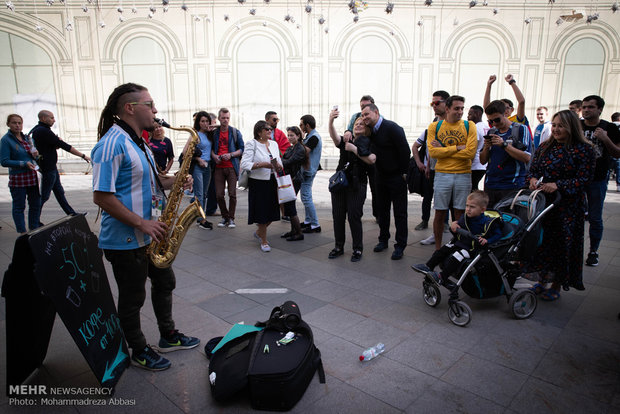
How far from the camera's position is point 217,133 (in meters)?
7.02

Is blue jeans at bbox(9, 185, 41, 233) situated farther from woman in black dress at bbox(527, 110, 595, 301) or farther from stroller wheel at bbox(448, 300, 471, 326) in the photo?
woman in black dress at bbox(527, 110, 595, 301)

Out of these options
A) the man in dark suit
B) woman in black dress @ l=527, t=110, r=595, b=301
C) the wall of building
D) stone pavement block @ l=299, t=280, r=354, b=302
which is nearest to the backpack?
stone pavement block @ l=299, t=280, r=354, b=302

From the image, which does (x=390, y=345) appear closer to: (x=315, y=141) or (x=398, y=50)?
(x=315, y=141)

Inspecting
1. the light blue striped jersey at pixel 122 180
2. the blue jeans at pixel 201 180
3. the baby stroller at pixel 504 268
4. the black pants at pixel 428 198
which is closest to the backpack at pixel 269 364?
the light blue striped jersey at pixel 122 180

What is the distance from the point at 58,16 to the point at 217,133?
1071cm

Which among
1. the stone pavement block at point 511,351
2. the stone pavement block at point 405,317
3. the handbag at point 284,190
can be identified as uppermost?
the handbag at point 284,190

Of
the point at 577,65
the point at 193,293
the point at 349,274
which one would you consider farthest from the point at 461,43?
the point at 193,293

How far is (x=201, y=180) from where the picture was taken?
698cm

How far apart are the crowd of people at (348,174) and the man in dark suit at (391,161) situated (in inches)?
0.5

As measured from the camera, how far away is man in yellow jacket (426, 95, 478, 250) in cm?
468

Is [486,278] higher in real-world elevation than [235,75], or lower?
lower

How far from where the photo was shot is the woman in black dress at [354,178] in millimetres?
4945

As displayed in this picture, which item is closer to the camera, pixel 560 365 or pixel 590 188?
pixel 560 365

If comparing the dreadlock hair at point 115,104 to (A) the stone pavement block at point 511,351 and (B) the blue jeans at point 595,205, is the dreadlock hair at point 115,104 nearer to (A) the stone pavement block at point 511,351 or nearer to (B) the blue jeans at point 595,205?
(A) the stone pavement block at point 511,351
